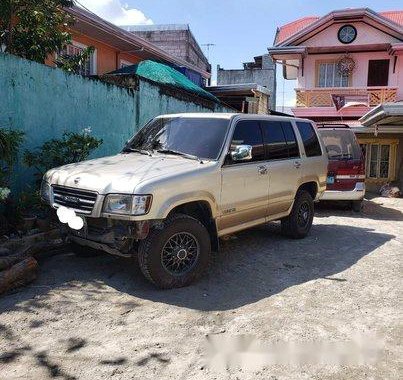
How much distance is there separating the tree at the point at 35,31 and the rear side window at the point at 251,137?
4.35 m

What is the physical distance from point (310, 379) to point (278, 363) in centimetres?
29

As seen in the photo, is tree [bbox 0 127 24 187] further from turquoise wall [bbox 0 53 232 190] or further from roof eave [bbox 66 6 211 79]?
roof eave [bbox 66 6 211 79]

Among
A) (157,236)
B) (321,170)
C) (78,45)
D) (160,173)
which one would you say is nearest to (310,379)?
(157,236)

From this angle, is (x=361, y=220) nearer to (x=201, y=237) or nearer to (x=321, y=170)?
(x=321, y=170)

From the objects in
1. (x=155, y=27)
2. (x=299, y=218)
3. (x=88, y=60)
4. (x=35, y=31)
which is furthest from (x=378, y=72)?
(x=35, y=31)

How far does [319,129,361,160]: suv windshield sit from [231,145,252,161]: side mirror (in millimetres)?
5261

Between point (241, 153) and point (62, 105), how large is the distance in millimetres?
3545

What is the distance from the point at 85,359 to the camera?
10.5 feet

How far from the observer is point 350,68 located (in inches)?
813

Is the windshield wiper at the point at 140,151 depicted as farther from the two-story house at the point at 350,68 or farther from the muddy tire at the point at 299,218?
the two-story house at the point at 350,68

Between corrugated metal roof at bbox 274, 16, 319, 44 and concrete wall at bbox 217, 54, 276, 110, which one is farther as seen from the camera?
concrete wall at bbox 217, 54, 276, 110

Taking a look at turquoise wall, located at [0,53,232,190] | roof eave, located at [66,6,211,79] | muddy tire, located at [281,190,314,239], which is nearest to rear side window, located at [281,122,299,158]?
muddy tire, located at [281,190,314,239]

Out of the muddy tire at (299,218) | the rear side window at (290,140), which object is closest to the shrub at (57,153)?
the rear side window at (290,140)

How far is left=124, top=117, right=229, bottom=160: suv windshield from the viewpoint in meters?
5.12
